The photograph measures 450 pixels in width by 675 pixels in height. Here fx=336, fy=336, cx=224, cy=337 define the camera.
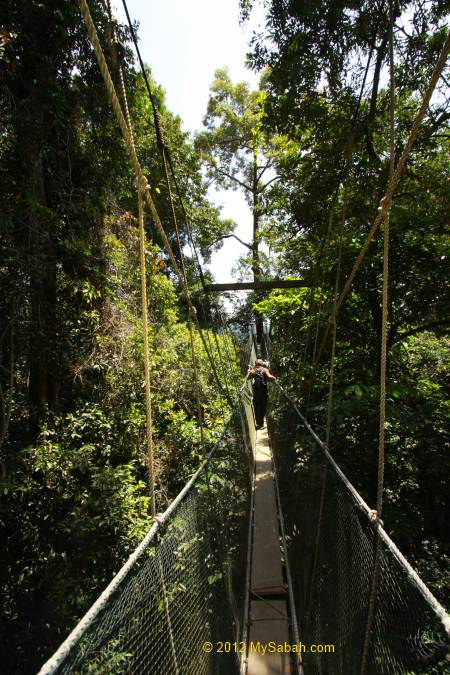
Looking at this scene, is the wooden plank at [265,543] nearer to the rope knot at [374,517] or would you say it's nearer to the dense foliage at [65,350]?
the dense foliage at [65,350]

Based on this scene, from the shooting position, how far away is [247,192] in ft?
37.9

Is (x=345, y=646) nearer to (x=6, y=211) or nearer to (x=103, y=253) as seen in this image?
(x=6, y=211)

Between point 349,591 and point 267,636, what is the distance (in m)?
1.14

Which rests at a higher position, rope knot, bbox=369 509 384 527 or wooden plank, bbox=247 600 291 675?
rope knot, bbox=369 509 384 527

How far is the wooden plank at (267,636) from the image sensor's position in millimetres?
1625

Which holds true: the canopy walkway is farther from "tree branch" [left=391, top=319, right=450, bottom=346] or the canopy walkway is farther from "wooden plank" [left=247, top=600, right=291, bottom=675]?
A: "tree branch" [left=391, top=319, right=450, bottom=346]

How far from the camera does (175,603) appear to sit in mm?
983

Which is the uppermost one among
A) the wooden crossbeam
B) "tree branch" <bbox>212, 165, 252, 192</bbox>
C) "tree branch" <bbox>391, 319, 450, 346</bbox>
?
"tree branch" <bbox>212, 165, 252, 192</bbox>

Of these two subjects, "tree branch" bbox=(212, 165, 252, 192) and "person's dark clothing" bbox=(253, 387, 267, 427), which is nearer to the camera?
"person's dark clothing" bbox=(253, 387, 267, 427)

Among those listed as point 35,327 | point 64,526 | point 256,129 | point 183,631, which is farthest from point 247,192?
point 183,631

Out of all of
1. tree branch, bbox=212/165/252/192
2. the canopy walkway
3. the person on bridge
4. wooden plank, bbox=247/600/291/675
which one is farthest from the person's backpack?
tree branch, bbox=212/165/252/192

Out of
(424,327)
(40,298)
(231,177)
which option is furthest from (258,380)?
(231,177)

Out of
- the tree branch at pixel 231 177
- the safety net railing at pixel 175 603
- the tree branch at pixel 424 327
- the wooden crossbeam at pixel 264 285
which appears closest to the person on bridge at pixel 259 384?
the wooden crossbeam at pixel 264 285

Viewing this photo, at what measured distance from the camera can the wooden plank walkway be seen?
166 centimetres
